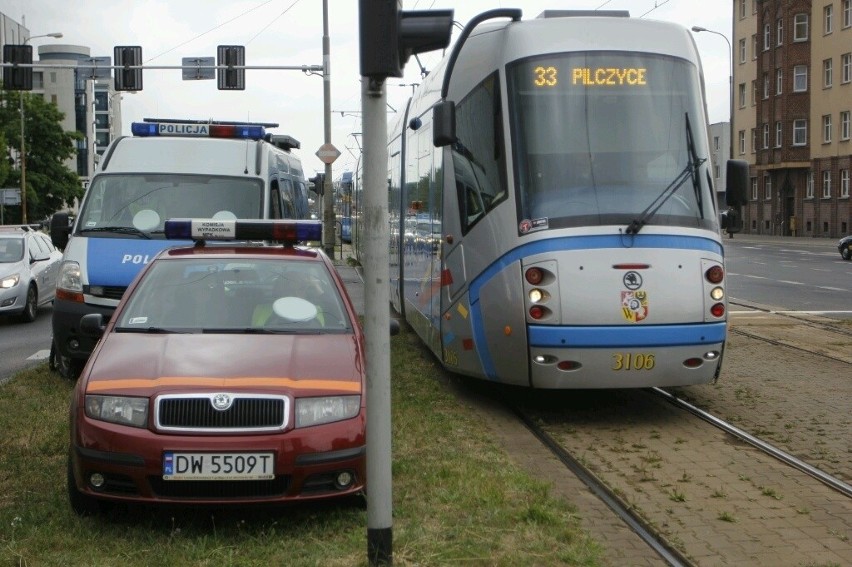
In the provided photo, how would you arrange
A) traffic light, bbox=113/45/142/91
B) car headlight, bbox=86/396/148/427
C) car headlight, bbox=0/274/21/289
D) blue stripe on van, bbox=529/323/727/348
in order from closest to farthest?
car headlight, bbox=86/396/148/427 < blue stripe on van, bbox=529/323/727/348 < car headlight, bbox=0/274/21/289 < traffic light, bbox=113/45/142/91

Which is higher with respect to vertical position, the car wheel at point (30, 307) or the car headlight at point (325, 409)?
the car headlight at point (325, 409)

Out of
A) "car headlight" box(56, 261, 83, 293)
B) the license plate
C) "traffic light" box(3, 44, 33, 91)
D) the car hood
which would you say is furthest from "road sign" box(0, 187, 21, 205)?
the license plate

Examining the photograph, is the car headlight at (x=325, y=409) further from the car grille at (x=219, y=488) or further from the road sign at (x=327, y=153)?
the road sign at (x=327, y=153)

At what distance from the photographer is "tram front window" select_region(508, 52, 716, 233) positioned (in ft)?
31.0

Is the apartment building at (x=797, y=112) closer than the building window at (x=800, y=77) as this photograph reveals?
Yes

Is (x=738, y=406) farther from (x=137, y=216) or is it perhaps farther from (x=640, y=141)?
(x=137, y=216)

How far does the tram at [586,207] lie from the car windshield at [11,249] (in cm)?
1283

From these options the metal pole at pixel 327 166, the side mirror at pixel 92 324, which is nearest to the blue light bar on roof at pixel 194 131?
the side mirror at pixel 92 324

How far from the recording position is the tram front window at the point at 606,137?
9.45 metres

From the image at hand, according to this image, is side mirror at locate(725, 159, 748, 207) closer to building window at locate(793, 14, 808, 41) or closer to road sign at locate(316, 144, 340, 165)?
road sign at locate(316, 144, 340, 165)

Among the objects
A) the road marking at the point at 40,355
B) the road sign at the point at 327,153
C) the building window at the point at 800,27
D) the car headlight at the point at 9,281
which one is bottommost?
the road marking at the point at 40,355

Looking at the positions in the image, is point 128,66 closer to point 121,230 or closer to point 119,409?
point 121,230

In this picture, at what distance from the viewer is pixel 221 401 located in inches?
234

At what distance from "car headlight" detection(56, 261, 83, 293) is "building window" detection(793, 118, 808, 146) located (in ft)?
209
